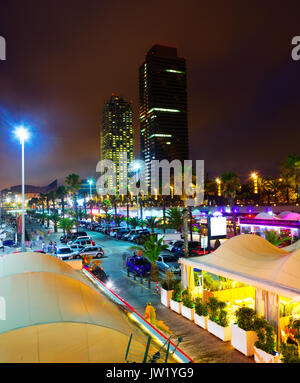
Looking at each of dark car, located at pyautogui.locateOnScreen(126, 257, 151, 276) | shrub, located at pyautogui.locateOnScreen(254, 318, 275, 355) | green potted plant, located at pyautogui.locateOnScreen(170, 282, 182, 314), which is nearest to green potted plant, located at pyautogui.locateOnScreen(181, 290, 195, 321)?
green potted plant, located at pyautogui.locateOnScreen(170, 282, 182, 314)

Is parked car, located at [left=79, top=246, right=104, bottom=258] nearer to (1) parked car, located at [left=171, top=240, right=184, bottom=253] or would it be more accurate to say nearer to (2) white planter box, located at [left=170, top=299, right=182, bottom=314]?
(1) parked car, located at [left=171, top=240, right=184, bottom=253]

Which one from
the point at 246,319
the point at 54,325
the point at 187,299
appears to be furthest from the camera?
the point at 187,299

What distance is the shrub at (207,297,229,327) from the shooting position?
1044cm

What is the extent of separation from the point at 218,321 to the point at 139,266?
33.3 ft

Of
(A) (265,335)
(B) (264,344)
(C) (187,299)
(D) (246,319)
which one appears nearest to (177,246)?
(C) (187,299)

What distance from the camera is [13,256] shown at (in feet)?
22.4

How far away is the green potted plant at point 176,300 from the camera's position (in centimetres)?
1311

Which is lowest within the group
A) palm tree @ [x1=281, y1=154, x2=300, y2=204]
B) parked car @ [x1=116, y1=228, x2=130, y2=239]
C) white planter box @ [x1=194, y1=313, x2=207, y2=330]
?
parked car @ [x1=116, y1=228, x2=130, y2=239]

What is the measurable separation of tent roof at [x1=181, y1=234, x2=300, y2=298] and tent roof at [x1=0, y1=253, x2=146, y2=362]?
21.4ft

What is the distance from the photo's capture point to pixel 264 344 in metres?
8.41

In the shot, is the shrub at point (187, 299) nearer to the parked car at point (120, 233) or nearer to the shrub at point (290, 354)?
the shrub at point (290, 354)

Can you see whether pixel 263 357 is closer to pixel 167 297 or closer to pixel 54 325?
pixel 167 297

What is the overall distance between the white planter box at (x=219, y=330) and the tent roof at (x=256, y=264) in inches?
74.1
